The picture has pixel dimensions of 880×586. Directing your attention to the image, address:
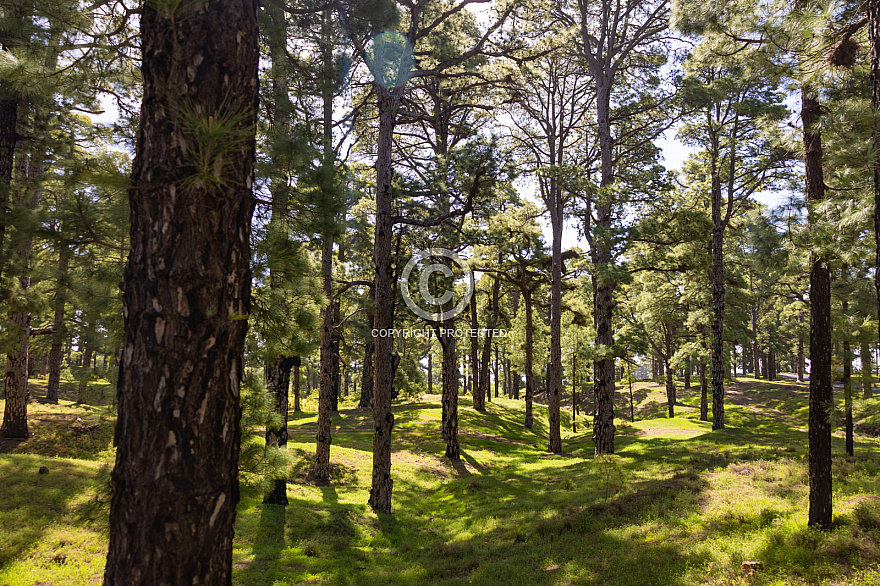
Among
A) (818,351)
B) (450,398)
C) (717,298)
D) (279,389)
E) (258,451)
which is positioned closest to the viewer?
(258,451)

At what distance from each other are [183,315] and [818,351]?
345 inches

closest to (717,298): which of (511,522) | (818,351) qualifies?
(818,351)

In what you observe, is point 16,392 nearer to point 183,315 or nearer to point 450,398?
point 450,398

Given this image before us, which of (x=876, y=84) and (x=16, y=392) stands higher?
(x=876, y=84)

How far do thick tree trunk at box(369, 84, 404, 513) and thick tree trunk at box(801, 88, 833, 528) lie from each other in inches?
311

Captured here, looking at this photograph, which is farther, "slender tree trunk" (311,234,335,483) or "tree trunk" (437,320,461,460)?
"tree trunk" (437,320,461,460)

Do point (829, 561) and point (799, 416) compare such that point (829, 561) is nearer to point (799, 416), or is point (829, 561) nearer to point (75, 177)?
point (75, 177)

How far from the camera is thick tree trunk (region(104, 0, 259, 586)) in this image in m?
2.28

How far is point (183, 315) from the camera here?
7.89ft

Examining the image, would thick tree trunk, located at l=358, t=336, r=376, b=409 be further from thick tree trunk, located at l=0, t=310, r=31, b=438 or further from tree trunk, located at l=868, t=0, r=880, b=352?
tree trunk, located at l=868, t=0, r=880, b=352

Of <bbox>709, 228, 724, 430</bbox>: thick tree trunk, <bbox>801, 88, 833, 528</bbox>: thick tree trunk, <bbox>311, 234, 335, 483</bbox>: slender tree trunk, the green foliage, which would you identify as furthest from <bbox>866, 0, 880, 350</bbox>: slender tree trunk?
<bbox>709, 228, 724, 430</bbox>: thick tree trunk

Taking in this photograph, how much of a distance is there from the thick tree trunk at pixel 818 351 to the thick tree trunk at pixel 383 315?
→ 25.9ft

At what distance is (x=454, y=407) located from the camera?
55.3ft

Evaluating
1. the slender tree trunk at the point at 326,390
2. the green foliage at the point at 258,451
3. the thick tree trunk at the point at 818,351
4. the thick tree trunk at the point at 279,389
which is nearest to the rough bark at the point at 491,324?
the slender tree trunk at the point at 326,390
